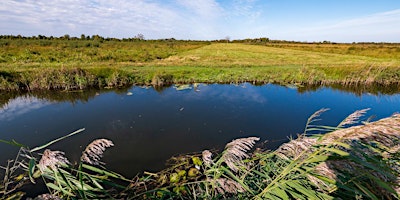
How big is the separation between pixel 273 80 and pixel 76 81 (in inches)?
537

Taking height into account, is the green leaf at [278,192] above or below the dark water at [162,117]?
above

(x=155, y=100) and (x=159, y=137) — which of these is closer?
(x=159, y=137)

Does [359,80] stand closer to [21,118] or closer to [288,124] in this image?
[288,124]

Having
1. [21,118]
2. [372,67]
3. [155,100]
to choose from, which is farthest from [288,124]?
[372,67]

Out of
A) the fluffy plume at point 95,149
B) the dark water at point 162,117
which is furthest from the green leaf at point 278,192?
the dark water at point 162,117

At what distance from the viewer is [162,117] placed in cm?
1020

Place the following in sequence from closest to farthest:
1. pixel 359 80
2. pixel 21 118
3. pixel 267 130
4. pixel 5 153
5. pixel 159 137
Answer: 1. pixel 5 153
2. pixel 159 137
3. pixel 267 130
4. pixel 21 118
5. pixel 359 80

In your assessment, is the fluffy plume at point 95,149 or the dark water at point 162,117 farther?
Answer: the dark water at point 162,117

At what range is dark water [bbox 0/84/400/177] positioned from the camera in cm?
761

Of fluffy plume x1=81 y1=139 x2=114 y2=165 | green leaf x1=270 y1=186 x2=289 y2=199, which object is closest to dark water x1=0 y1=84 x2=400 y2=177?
fluffy plume x1=81 y1=139 x2=114 y2=165

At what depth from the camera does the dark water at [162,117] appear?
7613 mm

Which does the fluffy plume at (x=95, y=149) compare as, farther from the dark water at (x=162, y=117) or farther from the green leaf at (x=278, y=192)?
the dark water at (x=162, y=117)

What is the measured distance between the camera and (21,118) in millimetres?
10023

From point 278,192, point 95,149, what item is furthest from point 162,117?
point 278,192
